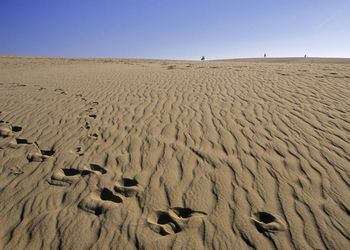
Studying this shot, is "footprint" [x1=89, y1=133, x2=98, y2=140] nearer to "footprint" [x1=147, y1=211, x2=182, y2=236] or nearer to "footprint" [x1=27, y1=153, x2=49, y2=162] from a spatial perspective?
"footprint" [x1=27, y1=153, x2=49, y2=162]

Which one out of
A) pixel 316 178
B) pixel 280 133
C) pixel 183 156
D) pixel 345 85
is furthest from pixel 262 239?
pixel 345 85

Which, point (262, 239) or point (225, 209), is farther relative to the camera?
point (225, 209)

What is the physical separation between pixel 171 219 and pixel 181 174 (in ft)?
2.49

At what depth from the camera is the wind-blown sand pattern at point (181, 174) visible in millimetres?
2188

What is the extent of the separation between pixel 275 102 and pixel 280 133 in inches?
66.9

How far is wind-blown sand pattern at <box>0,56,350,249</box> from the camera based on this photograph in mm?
2188

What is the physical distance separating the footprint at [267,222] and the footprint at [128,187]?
4.73ft

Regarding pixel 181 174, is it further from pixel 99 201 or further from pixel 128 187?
pixel 99 201

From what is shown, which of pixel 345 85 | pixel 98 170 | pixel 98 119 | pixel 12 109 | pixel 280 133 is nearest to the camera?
pixel 98 170

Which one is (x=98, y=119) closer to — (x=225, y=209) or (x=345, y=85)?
(x=225, y=209)

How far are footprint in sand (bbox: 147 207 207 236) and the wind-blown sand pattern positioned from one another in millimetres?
12

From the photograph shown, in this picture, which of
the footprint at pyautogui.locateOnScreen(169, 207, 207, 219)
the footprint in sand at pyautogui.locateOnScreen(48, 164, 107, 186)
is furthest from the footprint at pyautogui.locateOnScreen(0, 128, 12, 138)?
the footprint at pyautogui.locateOnScreen(169, 207, 207, 219)

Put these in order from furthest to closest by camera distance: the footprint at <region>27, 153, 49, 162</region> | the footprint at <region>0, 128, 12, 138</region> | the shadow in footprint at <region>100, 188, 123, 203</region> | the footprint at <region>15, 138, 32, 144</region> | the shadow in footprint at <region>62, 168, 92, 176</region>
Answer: the footprint at <region>0, 128, 12, 138</region>
the footprint at <region>15, 138, 32, 144</region>
the footprint at <region>27, 153, 49, 162</region>
the shadow in footprint at <region>62, 168, 92, 176</region>
the shadow in footprint at <region>100, 188, 123, 203</region>

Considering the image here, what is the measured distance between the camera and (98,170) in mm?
→ 3197
